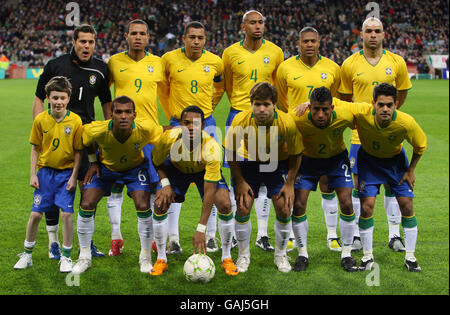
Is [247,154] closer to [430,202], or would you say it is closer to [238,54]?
[238,54]

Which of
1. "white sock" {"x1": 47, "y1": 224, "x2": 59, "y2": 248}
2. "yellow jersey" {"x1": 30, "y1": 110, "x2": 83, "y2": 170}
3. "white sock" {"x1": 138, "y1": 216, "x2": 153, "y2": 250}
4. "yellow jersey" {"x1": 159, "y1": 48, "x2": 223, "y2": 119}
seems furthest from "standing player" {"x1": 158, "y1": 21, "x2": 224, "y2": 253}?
"white sock" {"x1": 47, "y1": 224, "x2": 59, "y2": 248}

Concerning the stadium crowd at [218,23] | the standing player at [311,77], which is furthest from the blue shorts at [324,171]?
the stadium crowd at [218,23]

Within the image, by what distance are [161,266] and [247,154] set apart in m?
1.31

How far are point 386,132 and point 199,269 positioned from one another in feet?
6.78

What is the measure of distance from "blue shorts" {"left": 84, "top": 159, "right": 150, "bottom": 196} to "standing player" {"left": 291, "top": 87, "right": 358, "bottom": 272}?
1.44 metres

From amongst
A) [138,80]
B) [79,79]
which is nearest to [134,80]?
[138,80]

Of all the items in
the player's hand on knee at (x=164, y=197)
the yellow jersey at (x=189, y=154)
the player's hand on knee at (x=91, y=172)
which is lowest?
the player's hand on knee at (x=164, y=197)

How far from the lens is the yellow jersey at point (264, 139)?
4777 millimetres

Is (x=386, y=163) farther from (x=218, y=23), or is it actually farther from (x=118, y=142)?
(x=218, y=23)

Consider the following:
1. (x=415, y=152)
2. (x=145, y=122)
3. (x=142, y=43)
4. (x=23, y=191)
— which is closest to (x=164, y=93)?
(x=142, y=43)

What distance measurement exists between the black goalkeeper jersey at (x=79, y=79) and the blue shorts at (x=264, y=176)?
1701 millimetres

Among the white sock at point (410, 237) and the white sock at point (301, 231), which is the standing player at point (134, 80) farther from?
the white sock at point (410, 237)

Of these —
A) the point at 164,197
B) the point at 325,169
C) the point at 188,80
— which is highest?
the point at 188,80

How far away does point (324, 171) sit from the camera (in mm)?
5094
